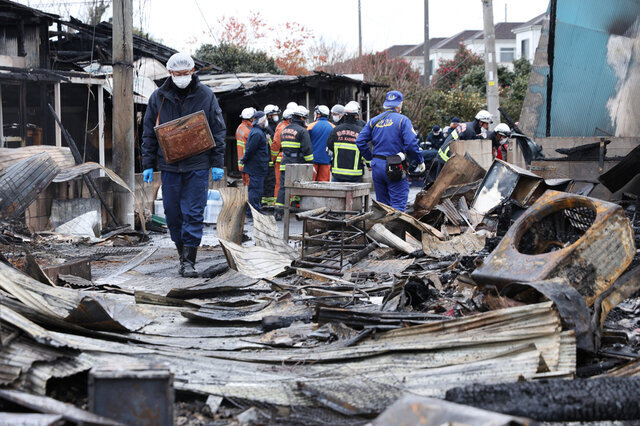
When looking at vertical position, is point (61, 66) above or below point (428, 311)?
above

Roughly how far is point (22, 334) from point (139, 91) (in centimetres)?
1508

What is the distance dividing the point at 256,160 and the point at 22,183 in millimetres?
4851

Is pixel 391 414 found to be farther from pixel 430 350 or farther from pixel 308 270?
pixel 308 270

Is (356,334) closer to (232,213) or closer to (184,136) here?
(184,136)

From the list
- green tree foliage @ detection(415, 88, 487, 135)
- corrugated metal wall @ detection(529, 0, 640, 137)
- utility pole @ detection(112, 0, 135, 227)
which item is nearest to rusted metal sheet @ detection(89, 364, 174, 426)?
utility pole @ detection(112, 0, 135, 227)

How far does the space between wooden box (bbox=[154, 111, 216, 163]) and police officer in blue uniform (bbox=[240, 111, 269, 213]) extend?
5.90 m

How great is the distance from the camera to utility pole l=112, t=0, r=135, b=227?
1059 centimetres

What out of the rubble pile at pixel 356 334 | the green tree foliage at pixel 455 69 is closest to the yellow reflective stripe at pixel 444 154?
the rubble pile at pixel 356 334

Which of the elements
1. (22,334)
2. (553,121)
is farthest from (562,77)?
(22,334)

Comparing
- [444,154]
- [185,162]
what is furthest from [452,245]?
[444,154]

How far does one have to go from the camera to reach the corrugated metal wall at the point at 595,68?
13859 mm

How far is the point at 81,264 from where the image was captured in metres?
6.66

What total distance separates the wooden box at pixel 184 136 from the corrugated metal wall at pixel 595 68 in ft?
29.7

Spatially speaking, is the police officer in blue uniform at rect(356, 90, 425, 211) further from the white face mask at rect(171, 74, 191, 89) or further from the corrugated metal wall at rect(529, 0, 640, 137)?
the corrugated metal wall at rect(529, 0, 640, 137)
